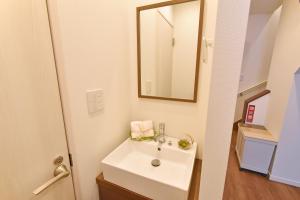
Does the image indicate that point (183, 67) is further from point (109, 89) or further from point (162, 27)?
point (109, 89)

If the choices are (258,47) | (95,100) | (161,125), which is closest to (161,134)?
(161,125)

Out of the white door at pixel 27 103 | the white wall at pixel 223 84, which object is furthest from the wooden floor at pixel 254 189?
the white door at pixel 27 103

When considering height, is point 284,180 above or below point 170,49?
below

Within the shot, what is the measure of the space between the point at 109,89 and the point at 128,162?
22.8 inches

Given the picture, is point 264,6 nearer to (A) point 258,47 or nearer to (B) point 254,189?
(A) point 258,47

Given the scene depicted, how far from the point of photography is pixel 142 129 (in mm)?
1270

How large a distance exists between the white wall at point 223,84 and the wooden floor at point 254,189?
156 cm

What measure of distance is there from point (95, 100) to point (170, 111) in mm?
617

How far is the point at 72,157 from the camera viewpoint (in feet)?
2.73

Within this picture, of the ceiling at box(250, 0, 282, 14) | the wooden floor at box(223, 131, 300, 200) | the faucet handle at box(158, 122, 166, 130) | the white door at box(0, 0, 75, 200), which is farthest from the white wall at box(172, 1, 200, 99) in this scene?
the ceiling at box(250, 0, 282, 14)

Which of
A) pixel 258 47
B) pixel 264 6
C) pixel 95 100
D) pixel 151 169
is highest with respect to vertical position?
pixel 264 6

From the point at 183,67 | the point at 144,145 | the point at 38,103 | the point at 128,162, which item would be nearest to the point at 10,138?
the point at 38,103

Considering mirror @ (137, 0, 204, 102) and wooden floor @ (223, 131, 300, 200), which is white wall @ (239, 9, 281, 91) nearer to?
wooden floor @ (223, 131, 300, 200)

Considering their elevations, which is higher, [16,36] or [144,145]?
[16,36]
